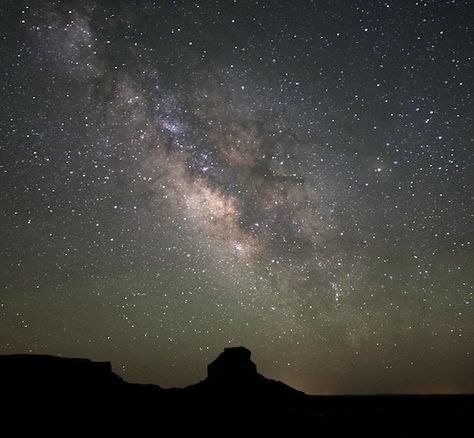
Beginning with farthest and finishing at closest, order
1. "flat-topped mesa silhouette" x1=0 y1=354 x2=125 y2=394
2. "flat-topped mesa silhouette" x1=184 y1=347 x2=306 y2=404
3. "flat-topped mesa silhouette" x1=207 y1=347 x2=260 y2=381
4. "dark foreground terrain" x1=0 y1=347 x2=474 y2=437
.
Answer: "flat-topped mesa silhouette" x1=207 y1=347 x2=260 y2=381, "flat-topped mesa silhouette" x1=184 y1=347 x2=306 y2=404, "flat-topped mesa silhouette" x1=0 y1=354 x2=125 y2=394, "dark foreground terrain" x1=0 y1=347 x2=474 y2=437

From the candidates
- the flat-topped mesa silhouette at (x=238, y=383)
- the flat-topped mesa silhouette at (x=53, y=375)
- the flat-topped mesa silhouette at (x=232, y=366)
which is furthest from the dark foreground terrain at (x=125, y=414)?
the flat-topped mesa silhouette at (x=232, y=366)

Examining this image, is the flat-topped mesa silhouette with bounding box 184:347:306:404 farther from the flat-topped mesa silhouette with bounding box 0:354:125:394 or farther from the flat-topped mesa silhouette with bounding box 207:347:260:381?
the flat-topped mesa silhouette with bounding box 0:354:125:394

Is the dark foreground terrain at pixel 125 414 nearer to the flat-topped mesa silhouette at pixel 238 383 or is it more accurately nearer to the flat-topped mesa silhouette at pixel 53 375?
the flat-topped mesa silhouette at pixel 53 375

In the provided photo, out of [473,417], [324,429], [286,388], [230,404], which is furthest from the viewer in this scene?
[286,388]

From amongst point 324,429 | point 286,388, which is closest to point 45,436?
point 324,429

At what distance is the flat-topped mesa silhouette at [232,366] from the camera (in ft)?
190

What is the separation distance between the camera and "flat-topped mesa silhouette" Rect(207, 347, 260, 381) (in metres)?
57.8

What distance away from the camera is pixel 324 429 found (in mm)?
29141

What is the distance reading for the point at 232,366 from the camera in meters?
59.3

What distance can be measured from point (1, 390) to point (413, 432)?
28.6 m

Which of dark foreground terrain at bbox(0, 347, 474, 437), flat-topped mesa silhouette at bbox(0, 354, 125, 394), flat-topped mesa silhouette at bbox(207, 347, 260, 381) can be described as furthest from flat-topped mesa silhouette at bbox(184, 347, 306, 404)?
flat-topped mesa silhouette at bbox(0, 354, 125, 394)

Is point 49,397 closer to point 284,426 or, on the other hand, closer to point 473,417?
point 284,426

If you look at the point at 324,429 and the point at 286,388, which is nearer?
the point at 324,429

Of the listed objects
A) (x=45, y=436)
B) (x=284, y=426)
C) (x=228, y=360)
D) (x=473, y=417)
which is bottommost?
(x=45, y=436)
